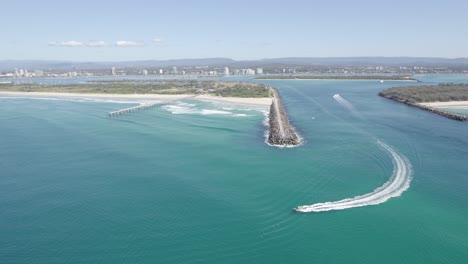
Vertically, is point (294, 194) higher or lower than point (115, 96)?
lower

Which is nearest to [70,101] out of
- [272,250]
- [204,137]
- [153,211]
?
[204,137]

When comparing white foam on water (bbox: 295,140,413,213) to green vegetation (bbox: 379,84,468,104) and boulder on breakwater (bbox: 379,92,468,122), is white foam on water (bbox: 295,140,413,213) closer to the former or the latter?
boulder on breakwater (bbox: 379,92,468,122)

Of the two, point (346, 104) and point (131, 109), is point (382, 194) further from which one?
point (131, 109)

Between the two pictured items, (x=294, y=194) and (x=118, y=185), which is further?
(x=118, y=185)

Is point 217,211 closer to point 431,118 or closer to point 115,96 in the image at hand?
point 431,118

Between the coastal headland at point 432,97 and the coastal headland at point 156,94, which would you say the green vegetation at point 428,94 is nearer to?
the coastal headland at point 432,97

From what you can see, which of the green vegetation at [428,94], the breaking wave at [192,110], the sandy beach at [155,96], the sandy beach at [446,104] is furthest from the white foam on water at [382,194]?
the green vegetation at [428,94]
